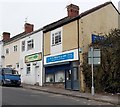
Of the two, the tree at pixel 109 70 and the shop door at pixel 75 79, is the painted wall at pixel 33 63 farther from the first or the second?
the tree at pixel 109 70

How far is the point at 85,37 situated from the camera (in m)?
28.2

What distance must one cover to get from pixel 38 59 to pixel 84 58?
792 centimetres

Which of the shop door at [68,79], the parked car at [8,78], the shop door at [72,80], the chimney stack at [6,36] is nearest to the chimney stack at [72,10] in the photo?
the shop door at [68,79]

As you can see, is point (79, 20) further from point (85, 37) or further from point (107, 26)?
point (107, 26)

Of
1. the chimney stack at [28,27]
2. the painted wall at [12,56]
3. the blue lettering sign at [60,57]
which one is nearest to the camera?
the blue lettering sign at [60,57]

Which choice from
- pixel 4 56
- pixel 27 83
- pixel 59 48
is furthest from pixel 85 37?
pixel 4 56

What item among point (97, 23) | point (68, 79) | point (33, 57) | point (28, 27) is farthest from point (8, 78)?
point (28, 27)

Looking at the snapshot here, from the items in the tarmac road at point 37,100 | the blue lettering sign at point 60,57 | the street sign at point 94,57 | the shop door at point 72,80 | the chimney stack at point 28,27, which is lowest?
the tarmac road at point 37,100

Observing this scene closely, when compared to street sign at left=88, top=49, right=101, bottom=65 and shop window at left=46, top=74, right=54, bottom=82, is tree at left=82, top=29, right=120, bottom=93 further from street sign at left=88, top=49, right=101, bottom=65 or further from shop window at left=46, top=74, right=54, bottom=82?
shop window at left=46, top=74, right=54, bottom=82

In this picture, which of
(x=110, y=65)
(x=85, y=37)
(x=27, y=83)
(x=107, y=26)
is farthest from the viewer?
(x=27, y=83)

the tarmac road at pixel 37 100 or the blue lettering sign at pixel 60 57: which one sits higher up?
the blue lettering sign at pixel 60 57

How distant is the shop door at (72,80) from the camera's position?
28.3 meters

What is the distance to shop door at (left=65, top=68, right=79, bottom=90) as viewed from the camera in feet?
92.9

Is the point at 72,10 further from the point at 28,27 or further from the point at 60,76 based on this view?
the point at 28,27
